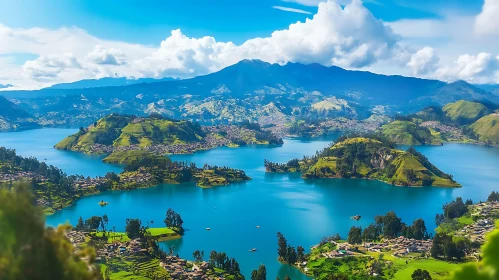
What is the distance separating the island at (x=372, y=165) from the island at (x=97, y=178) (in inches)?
1059

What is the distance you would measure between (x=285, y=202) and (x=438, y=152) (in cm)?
11492

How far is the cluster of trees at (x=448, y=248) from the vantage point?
52844mm

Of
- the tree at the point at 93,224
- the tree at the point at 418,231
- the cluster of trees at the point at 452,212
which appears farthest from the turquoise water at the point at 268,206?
the tree at the point at 418,231

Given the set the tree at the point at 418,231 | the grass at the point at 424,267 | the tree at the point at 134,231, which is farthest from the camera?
the tree at the point at 418,231

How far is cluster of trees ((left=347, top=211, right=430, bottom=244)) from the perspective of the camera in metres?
61.8

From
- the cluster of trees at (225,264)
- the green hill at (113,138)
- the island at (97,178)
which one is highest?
the green hill at (113,138)

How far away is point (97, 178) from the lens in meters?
112

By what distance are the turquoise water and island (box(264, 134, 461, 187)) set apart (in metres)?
5.11

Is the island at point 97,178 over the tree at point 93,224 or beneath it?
over

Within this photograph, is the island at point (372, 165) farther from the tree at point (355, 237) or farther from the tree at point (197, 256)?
the tree at point (197, 256)

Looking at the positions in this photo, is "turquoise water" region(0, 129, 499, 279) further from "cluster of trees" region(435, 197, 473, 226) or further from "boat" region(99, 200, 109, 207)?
"cluster of trees" region(435, 197, 473, 226)

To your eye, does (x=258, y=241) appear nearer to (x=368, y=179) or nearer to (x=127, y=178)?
(x=127, y=178)

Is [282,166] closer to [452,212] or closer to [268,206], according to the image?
[268,206]

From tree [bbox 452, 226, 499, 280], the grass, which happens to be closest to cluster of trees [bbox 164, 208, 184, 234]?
the grass
